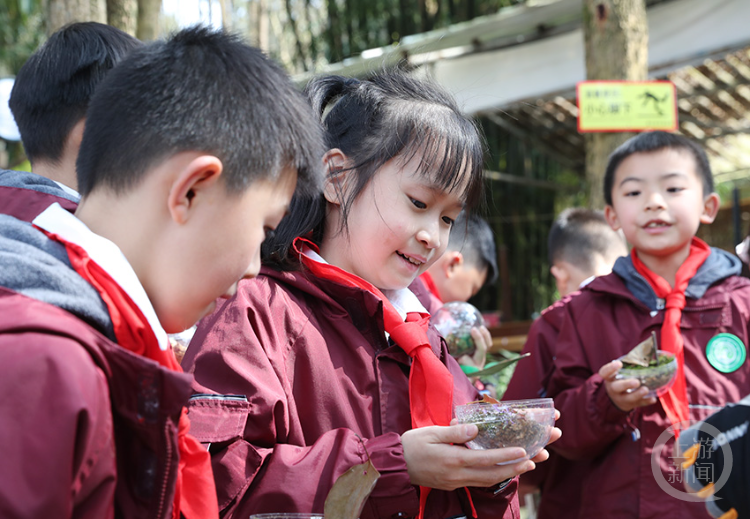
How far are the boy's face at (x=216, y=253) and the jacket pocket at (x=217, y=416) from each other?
262 millimetres

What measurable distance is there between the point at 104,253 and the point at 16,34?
29.8ft

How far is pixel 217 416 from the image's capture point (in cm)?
125

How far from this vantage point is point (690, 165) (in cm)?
257

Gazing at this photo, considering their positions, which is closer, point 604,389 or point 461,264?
point 604,389

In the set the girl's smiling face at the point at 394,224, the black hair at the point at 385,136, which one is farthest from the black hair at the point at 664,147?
the girl's smiling face at the point at 394,224

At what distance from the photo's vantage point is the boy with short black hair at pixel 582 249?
3.49 m

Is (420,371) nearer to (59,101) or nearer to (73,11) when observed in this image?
(59,101)

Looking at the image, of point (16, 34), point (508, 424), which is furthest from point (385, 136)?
point (16, 34)

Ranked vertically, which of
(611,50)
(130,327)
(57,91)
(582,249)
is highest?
(611,50)

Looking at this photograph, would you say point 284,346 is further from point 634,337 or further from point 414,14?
point 414,14

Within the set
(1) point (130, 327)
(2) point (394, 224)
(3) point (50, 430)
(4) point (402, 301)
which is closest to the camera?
(3) point (50, 430)

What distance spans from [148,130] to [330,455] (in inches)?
26.3

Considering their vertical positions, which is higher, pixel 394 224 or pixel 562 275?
pixel 394 224

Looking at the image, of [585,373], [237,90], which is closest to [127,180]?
[237,90]
